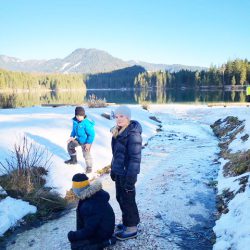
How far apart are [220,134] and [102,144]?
296 inches

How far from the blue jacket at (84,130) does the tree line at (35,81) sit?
132 m

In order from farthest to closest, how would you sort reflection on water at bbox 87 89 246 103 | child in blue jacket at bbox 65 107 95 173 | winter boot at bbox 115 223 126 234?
reflection on water at bbox 87 89 246 103, child in blue jacket at bbox 65 107 95 173, winter boot at bbox 115 223 126 234

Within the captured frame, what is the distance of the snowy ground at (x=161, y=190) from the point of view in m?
5.39

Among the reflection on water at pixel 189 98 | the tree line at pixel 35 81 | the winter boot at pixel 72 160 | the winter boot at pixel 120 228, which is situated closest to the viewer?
the winter boot at pixel 120 228

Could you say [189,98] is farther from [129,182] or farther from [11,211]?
[129,182]

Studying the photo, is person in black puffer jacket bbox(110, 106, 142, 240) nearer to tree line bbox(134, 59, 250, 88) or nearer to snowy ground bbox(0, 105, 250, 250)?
snowy ground bbox(0, 105, 250, 250)

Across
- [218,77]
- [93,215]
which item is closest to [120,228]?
[93,215]

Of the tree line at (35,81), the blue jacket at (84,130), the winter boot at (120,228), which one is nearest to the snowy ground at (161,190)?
the winter boot at (120,228)

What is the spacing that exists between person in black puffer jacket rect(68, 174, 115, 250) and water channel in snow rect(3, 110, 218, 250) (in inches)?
27.3

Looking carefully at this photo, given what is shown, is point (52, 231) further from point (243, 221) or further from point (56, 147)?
point (56, 147)

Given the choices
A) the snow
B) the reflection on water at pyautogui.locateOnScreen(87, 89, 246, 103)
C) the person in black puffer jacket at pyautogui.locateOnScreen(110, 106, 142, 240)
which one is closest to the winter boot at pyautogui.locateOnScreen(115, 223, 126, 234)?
the person in black puffer jacket at pyautogui.locateOnScreen(110, 106, 142, 240)

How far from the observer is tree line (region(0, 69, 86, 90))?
5846 inches

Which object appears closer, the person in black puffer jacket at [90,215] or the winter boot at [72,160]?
the person in black puffer jacket at [90,215]

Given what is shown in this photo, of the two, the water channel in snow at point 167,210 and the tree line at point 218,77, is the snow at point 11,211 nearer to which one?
the water channel in snow at point 167,210
